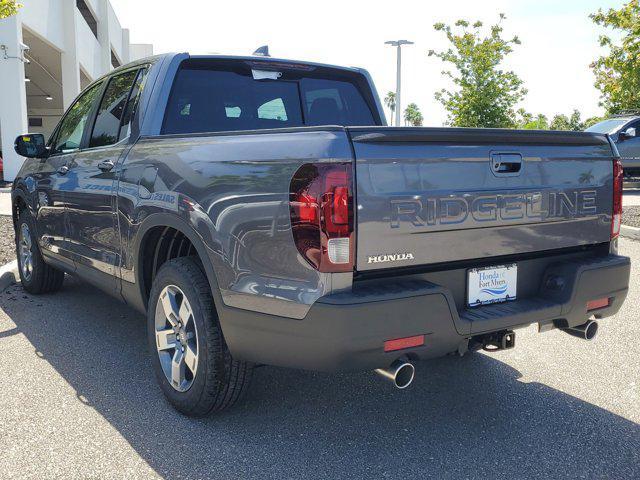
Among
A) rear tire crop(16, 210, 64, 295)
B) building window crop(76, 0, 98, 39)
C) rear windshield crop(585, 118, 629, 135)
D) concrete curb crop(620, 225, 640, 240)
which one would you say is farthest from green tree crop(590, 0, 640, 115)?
building window crop(76, 0, 98, 39)

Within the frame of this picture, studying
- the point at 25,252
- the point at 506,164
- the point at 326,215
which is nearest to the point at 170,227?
the point at 326,215

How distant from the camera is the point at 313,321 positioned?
2602 millimetres

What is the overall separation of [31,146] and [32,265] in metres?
1.22

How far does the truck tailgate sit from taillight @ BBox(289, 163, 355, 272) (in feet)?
0.17

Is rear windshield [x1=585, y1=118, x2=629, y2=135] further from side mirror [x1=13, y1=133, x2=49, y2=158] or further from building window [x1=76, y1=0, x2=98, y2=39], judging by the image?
building window [x1=76, y1=0, x2=98, y2=39]

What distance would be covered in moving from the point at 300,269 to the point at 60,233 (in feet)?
9.86

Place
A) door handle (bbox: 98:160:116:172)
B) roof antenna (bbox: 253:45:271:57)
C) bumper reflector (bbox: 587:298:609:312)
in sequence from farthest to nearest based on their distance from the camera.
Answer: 1. roof antenna (bbox: 253:45:271:57)
2. door handle (bbox: 98:160:116:172)
3. bumper reflector (bbox: 587:298:609:312)

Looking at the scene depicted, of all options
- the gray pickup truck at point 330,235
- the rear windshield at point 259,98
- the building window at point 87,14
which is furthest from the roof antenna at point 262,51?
the building window at point 87,14

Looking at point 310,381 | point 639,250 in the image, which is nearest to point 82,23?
point 639,250

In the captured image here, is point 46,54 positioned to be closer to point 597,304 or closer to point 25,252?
point 25,252

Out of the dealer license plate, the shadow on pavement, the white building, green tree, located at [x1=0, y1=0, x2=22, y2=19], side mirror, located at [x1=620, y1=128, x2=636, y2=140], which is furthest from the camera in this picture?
the white building

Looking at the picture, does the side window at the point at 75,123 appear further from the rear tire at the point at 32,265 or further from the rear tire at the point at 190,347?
the rear tire at the point at 190,347

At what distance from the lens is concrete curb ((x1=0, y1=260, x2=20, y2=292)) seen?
250 inches

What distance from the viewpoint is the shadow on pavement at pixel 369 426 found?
2867 millimetres
